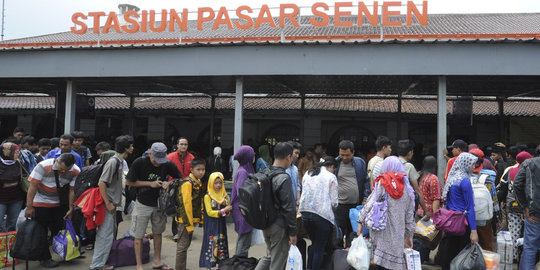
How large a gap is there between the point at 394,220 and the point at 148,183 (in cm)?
286

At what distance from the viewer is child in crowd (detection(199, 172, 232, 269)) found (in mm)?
4258

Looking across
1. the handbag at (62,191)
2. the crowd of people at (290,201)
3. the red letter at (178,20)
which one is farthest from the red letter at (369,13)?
the handbag at (62,191)

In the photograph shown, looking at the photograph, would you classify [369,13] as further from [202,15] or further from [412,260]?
[412,260]

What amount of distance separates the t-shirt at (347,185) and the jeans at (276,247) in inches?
57.1

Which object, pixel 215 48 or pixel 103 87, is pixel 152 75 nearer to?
pixel 215 48

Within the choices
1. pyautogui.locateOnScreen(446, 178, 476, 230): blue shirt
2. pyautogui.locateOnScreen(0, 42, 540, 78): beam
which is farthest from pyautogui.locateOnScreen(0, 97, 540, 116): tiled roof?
pyautogui.locateOnScreen(446, 178, 476, 230): blue shirt

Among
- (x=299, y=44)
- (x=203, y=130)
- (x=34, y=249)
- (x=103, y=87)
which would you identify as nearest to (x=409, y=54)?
(x=299, y=44)

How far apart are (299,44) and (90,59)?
4.62 m

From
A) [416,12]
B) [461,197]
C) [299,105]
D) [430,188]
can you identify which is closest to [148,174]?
[430,188]

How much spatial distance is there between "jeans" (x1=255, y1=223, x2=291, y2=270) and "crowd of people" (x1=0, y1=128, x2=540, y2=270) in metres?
0.01

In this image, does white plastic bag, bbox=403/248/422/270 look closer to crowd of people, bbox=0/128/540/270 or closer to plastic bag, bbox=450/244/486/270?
crowd of people, bbox=0/128/540/270

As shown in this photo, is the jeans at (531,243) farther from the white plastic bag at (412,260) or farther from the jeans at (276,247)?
the jeans at (276,247)

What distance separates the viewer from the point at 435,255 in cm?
522

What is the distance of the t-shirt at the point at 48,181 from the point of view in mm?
4473
